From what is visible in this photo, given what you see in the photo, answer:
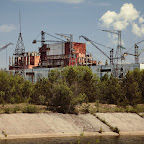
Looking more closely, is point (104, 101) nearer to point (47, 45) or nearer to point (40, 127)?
point (40, 127)

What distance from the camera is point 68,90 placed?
41.9m

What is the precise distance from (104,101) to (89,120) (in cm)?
1563

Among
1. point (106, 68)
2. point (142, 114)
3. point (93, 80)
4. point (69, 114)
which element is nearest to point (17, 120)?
point (69, 114)

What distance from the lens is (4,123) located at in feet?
111

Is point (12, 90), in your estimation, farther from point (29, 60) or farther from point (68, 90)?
point (29, 60)

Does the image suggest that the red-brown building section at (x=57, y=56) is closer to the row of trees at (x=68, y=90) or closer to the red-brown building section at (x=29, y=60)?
the red-brown building section at (x=29, y=60)

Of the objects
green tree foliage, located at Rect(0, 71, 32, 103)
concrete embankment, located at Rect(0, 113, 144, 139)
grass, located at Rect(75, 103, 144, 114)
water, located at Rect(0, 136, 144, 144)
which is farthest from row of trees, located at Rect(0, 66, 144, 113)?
water, located at Rect(0, 136, 144, 144)

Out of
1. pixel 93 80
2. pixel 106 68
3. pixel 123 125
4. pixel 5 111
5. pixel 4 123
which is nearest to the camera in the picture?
pixel 4 123

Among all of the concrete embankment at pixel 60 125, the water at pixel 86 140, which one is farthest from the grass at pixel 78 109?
the water at pixel 86 140

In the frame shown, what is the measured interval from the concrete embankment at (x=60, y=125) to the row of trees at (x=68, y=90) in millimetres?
3504

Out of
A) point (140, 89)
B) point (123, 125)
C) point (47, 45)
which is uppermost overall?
point (47, 45)

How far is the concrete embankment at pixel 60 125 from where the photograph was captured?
33.2 meters

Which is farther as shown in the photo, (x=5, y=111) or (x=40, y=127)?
(x=5, y=111)

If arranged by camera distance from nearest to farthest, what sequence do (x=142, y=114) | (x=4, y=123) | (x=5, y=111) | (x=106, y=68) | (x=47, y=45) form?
(x=4, y=123) < (x=5, y=111) < (x=142, y=114) < (x=106, y=68) < (x=47, y=45)
